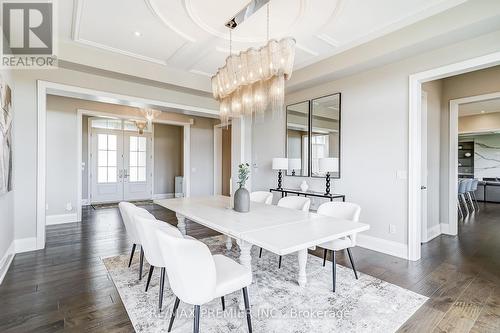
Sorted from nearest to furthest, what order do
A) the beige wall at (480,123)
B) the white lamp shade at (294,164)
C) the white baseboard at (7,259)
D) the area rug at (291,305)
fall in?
the area rug at (291,305) < the white baseboard at (7,259) < the white lamp shade at (294,164) < the beige wall at (480,123)

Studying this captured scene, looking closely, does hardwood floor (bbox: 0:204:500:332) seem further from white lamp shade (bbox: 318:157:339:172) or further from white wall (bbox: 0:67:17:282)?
white lamp shade (bbox: 318:157:339:172)

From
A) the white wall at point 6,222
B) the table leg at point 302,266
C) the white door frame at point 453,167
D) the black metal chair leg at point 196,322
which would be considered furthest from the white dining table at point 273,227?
the white door frame at point 453,167

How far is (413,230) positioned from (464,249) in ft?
3.65

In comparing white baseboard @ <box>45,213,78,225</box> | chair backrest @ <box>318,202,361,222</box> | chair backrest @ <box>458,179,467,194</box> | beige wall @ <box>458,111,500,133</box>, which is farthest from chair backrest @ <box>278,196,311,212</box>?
beige wall @ <box>458,111,500,133</box>

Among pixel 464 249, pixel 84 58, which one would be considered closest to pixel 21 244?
pixel 84 58

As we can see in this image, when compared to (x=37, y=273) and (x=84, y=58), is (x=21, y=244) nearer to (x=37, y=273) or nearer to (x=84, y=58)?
(x=37, y=273)

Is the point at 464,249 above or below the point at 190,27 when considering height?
below

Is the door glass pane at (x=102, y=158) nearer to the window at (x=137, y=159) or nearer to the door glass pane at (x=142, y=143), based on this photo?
the window at (x=137, y=159)

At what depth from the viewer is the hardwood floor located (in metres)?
1.96

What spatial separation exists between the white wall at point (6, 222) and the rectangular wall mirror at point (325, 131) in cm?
410

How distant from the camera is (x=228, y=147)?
815cm

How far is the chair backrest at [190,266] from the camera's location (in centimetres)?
147

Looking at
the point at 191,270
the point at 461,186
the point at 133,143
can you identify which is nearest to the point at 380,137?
the point at 191,270

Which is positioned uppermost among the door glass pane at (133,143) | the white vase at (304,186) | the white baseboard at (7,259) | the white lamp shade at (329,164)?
the door glass pane at (133,143)
